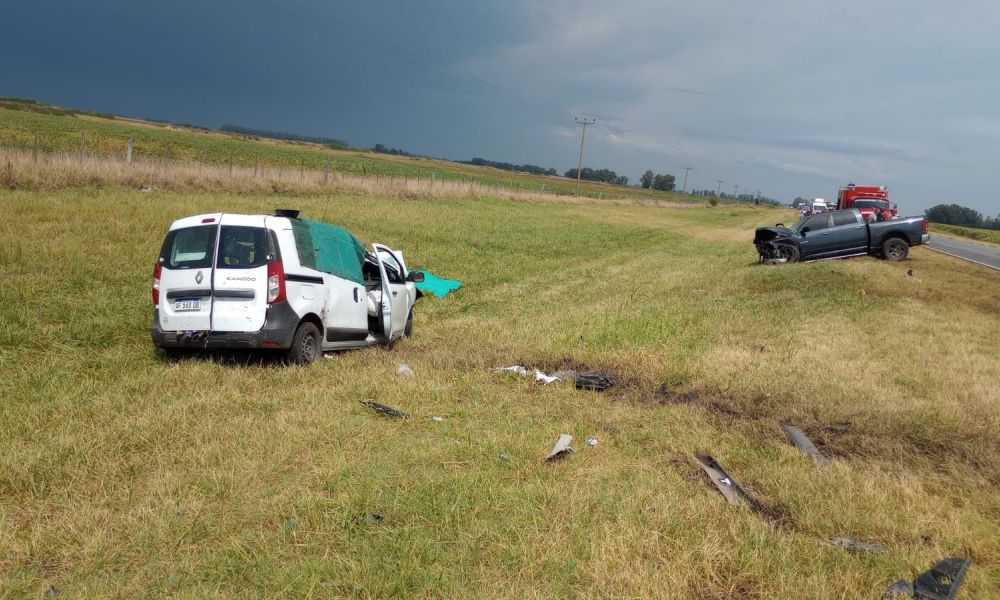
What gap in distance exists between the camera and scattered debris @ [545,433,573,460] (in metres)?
5.17

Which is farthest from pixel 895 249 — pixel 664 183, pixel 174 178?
pixel 664 183

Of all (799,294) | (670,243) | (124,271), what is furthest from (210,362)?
(670,243)

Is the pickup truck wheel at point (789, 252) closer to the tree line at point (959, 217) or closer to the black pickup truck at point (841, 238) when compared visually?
the black pickup truck at point (841, 238)

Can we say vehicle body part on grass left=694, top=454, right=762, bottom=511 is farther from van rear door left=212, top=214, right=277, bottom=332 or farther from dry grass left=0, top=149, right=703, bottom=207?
dry grass left=0, top=149, right=703, bottom=207

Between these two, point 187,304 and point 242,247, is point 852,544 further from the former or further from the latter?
point 187,304

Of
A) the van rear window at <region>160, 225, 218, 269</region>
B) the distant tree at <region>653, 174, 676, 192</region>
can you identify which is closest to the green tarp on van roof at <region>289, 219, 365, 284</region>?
the van rear window at <region>160, 225, 218, 269</region>

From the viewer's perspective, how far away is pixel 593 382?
24.5ft

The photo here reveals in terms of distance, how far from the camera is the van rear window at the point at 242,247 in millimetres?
7336

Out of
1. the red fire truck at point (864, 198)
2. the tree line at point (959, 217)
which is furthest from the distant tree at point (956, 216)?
the red fire truck at point (864, 198)

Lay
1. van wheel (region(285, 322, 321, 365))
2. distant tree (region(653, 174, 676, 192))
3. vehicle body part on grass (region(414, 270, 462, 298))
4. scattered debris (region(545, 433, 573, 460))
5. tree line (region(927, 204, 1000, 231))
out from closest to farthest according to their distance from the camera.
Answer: scattered debris (region(545, 433, 573, 460)), van wheel (region(285, 322, 321, 365)), vehicle body part on grass (region(414, 270, 462, 298)), tree line (region(927, 204, 1000, 231)), distant tree (region(653, 174, 676, 192))

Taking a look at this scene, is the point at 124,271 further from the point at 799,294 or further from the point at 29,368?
the point at 799,294

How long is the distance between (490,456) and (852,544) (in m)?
2.40

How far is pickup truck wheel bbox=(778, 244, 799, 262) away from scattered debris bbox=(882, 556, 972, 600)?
18.5 metres

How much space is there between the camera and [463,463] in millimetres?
4922
